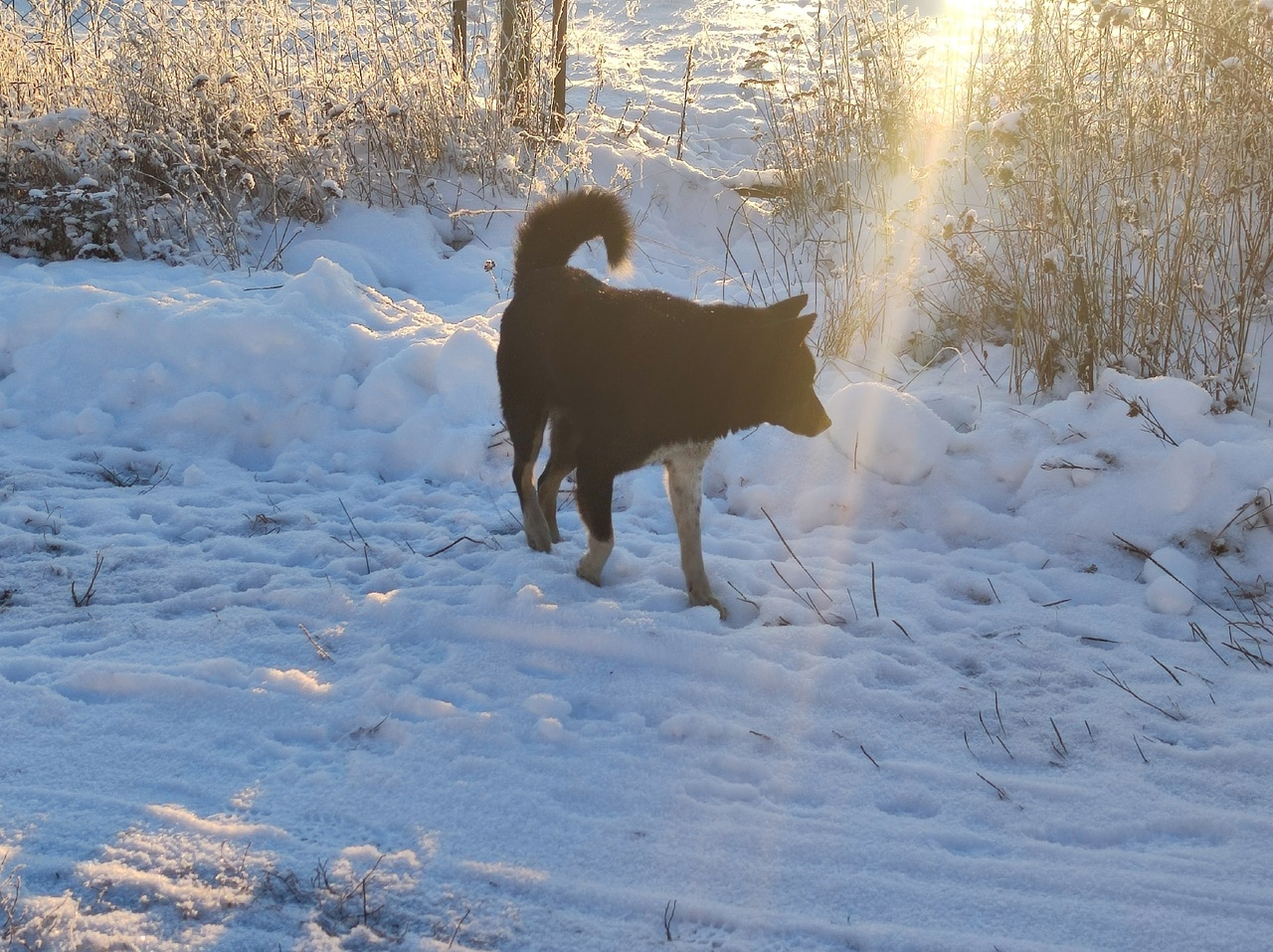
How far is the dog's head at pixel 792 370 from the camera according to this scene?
130 inches

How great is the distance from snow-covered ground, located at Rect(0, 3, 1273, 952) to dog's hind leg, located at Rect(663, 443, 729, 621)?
0.48 feet

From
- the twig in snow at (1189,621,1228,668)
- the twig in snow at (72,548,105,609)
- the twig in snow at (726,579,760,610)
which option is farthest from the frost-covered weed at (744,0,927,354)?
the twig in snow at (72,548,105,609)

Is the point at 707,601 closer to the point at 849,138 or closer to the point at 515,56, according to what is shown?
the point at 849,138

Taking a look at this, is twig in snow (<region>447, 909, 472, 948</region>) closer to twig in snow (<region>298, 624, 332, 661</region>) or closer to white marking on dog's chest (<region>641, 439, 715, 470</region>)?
twig in snow (<region>298, 624, 332, 661</region>)

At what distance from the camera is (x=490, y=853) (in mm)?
2129

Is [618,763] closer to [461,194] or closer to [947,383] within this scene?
[947,383]

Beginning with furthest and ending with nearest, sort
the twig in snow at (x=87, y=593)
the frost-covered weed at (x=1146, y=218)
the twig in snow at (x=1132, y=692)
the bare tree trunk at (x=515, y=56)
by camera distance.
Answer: the bare tree trunk at (x=515, y=56)
the frost-covered weed at (x=1146, y=218)
the twig in snow at (x=87, y=593)
the twig in snow at (x=1132, y=692)

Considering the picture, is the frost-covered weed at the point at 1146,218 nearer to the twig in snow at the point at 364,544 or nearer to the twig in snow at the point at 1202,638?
the twig in snow at the point at 1202,638

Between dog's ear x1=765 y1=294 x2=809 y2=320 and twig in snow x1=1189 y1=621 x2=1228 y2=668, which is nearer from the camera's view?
twig in snow x1=1189 y1=621 x2=1228 y2=668

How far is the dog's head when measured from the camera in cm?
331

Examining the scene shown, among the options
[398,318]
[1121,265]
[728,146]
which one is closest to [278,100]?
[398,318]

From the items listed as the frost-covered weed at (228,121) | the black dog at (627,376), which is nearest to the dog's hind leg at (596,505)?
the black dog at (627,376)

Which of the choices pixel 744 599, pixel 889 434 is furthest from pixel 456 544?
A: pixel 889 434

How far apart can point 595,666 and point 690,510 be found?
0.77m
